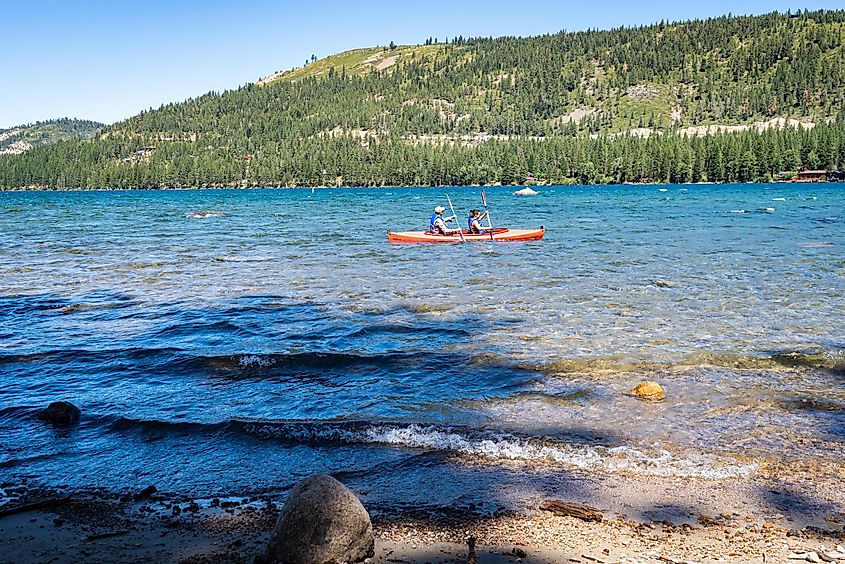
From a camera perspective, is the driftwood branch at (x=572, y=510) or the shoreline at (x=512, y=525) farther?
the driftwood branch at (x=572, y=510)

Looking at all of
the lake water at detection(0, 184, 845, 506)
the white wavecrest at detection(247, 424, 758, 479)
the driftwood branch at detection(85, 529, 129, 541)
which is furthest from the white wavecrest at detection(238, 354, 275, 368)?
the driftwood branch at detection(85, 529, 129, 541)

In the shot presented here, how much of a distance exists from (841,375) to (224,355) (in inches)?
444

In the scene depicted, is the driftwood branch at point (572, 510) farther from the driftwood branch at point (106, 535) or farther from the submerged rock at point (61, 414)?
the submerged rock at point (61, 414)

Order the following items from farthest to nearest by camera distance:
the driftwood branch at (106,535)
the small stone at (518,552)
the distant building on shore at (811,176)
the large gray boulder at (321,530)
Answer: the distant building on shore at (811,176) → the driftwood branch at (106,535) → the small stone at (518,552) → the large gray boulder at (321,530)

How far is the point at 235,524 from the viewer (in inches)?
292

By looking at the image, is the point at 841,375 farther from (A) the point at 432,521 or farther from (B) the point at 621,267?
(B) the point at 621,267

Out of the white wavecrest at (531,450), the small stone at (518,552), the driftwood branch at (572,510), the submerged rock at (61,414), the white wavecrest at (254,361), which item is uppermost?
the submerged rock at (61,414)

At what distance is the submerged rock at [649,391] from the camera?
11.7 metres

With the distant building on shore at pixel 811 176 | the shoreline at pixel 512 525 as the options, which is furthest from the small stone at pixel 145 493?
the distant building on shore at pixel 811 176

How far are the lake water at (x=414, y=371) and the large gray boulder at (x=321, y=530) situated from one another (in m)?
1.50

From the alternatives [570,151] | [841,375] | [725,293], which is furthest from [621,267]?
[570,151]

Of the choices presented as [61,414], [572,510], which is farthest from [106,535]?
[572,510]

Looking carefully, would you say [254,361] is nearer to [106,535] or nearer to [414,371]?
[414,371]

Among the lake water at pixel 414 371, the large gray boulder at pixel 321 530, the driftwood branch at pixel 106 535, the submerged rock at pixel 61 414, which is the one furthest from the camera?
the submerged rock at pixel 61 414
